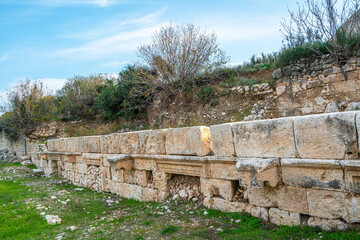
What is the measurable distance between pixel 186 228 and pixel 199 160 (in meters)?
1.10

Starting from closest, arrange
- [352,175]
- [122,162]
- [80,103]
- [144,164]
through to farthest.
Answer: [352,175] < [144,164] < [122,162] < [80,103]

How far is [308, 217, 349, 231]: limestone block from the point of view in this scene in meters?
2.83

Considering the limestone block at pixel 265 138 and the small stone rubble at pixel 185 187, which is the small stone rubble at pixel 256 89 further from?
the limestone block at pixel 265 138

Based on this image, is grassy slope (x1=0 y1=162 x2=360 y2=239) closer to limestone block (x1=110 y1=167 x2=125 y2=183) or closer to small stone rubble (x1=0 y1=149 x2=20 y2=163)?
limestone block (x1=110 y1=167 x2=125 y2=183)

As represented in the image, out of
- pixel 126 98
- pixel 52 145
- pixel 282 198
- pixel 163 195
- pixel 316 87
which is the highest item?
pixel 126 98

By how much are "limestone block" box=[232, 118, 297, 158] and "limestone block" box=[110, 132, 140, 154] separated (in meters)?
2.78

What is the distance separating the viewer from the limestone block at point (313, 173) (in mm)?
2840

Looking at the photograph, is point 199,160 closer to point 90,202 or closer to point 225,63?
point 90,202

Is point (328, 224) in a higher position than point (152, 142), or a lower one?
lower

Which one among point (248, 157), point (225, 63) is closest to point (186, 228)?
point (248, 157)

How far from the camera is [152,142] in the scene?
17.7ft

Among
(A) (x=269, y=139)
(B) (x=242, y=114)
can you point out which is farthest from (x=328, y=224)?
(B) (x=242, y=114)

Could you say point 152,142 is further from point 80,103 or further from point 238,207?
point 80,103

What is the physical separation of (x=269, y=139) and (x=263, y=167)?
46 cm
